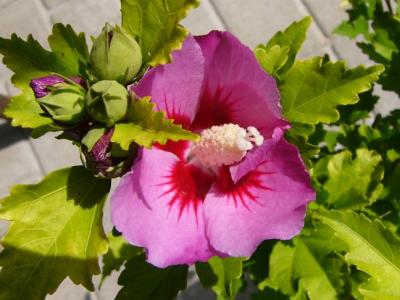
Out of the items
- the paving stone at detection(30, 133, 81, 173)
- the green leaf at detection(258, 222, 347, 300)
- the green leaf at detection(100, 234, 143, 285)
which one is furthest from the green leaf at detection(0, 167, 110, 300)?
the paving stone at detection(30, 133, 81, 173)

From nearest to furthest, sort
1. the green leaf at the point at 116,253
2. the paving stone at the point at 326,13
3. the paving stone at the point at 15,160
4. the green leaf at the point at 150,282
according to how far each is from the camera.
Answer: the green leaf at the point at 150,282
the green leaf at the point at 116,253
the paving stone at the point at 15,160
the paving stone at the point at 326,13

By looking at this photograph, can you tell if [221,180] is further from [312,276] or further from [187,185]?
[312,276]

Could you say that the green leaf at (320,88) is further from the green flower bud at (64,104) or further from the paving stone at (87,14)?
the paving stone at (87,14)

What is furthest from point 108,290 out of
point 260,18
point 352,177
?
point 260,18

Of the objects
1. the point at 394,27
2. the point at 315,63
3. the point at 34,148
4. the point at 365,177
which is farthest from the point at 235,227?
the point at 34,148

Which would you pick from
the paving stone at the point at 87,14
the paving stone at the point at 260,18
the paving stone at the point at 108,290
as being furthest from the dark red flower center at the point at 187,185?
the paving stone at the point at 87,14

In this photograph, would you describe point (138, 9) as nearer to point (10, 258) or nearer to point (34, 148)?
point (10, 258)
